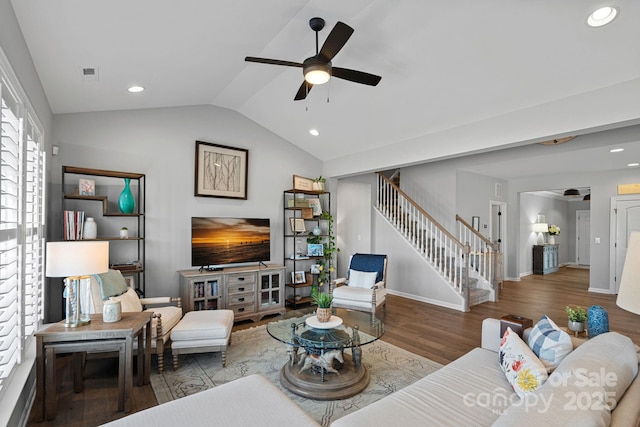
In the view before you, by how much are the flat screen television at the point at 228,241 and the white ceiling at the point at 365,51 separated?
181cm

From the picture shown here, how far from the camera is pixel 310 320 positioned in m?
3.08

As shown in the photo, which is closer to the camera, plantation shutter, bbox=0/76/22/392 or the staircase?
plantation shutter, bbox=0/76/22/392

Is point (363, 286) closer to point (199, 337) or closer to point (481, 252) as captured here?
point (199, 337)

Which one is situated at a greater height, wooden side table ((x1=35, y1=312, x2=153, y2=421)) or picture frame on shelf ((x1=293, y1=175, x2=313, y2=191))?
picture frame on shelf ((x1=293, y1=175, x2=313, y2=191))

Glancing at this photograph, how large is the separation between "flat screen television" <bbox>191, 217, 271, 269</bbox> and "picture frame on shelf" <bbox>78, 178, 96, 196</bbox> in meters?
1.26

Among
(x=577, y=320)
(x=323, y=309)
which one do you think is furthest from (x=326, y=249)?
(x=577, y=320)

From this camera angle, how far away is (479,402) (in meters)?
1.76

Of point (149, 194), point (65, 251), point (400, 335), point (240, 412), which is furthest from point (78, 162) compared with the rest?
point (400, 335)

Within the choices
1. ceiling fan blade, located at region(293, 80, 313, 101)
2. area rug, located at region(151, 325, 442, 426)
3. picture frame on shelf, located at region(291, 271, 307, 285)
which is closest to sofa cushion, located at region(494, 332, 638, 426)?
area rug, located at region(151, 325, 442, 426)

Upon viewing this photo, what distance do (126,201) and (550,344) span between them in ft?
14.1

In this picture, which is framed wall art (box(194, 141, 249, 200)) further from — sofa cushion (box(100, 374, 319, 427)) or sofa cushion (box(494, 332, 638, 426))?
sofa cushion (box(494, 332, 638, 426))

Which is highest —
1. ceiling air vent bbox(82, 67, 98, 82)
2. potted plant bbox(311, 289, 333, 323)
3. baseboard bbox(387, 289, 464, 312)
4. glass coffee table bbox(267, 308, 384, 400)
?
ceiling air vent bbox(82, 67, 98, 82)

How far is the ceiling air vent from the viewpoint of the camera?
9.24 ft

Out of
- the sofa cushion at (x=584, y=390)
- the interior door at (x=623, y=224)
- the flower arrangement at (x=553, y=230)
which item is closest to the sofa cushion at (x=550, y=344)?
the sofa cushion at (x=584, y=390)
